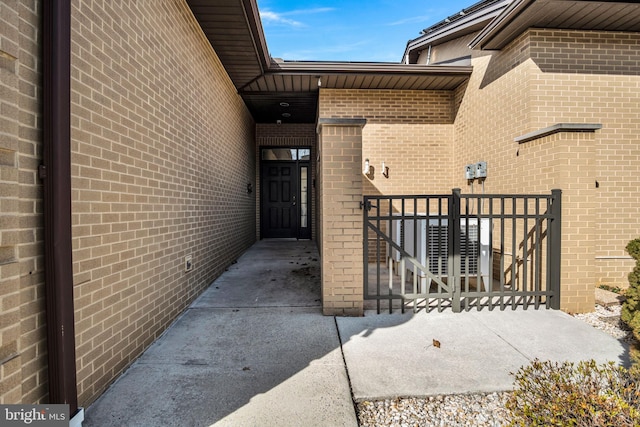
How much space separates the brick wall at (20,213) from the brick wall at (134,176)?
0.81 feet

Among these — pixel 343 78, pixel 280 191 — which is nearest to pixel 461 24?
pixel 343 78

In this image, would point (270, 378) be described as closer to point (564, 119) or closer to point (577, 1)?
point (564, 119)

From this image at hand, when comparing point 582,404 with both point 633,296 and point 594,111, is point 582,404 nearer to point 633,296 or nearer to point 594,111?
A: point 633,296

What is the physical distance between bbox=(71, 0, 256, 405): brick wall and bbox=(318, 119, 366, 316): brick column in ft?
5.22

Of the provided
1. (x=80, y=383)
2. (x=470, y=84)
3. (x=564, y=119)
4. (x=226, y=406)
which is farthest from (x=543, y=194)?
(x=80, y=383)

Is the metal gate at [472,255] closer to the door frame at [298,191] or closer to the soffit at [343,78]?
the soffit at [343,78]

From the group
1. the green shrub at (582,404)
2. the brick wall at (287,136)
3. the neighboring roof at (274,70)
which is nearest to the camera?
the green shrub at (582,404)

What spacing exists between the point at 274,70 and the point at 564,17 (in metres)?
4.11

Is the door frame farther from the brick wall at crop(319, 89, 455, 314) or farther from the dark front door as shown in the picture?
the brick wall at crop(319, 89, 455, 314)

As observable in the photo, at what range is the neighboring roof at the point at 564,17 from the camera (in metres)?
3.28

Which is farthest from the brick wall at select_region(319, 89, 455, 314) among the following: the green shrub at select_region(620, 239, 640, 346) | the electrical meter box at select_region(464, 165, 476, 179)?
the green shrub at select_region(620, 239, 640, 346)

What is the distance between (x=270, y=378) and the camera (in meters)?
1.94

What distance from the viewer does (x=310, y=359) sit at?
217 centimetres

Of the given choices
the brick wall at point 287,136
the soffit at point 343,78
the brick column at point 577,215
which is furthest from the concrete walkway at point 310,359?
the brick wall at point 287,136
